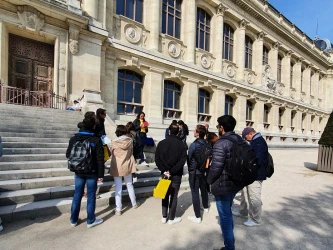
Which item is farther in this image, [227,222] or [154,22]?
[154,22]

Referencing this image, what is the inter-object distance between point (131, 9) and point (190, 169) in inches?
530

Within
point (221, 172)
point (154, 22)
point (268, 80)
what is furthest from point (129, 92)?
point (268, 80)

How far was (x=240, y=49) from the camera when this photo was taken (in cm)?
2027

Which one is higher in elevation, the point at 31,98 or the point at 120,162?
the point at 31,98

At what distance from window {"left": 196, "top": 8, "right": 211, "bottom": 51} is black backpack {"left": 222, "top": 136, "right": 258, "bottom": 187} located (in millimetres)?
16397

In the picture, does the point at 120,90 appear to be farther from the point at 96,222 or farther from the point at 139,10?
the point at 96,222

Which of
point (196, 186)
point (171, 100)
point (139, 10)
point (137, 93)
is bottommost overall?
point (196, 186)

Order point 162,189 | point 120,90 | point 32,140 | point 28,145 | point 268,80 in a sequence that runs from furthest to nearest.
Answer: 1. point 268,80
2. point 120,90
3. point 32,140
4. point 28,145
5. point 162,189

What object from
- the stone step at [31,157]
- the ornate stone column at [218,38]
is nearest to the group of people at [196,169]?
the stone step at [31,157]

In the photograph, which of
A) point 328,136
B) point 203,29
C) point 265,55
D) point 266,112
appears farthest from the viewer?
point 266,112

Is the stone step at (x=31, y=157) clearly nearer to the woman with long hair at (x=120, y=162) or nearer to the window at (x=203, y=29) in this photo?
the woman with long hair at (x=120, y=162)

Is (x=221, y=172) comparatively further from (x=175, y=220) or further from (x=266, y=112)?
(x=266, y=112)

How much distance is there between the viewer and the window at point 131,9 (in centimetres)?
1319

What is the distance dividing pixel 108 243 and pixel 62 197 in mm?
1801
